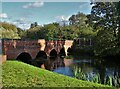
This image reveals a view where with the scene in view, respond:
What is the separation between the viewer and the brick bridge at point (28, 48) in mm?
16141

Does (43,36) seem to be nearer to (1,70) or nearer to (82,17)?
(82,17)

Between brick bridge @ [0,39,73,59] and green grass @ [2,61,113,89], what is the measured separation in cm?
416

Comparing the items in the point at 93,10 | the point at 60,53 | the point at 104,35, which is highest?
the point at 93,10

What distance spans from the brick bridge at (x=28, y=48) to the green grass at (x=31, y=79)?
13.7 feet

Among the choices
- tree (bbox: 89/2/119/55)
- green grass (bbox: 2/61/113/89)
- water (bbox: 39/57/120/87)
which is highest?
tree (bbox: 89/2/119/55)

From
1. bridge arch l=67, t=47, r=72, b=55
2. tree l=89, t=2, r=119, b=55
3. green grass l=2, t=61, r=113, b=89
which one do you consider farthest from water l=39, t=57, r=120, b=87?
bridge arch l=67, t=47, r=72, b=55

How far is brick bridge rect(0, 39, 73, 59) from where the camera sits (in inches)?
635

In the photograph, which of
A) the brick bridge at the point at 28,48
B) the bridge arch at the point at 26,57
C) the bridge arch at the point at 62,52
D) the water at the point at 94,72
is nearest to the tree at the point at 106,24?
the water at the point at 94,72

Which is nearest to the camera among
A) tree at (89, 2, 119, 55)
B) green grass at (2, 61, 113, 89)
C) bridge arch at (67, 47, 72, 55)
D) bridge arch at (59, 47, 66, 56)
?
green grass at (2, 61, 113, 89)

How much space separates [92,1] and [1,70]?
13479 millimetres

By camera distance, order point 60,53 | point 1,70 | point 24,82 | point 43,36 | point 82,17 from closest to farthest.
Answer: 1. point 24,82
2. point 1,70
3. point 60,53
4. point 43,36
5. point 82,17

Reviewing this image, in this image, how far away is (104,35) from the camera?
19.2 metres

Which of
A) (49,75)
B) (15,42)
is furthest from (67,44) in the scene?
(49,75)

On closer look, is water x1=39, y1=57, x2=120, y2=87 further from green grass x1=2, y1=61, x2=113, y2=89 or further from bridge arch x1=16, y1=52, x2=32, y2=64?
green grass x1=2, y1=61, x2=113, y2=89
